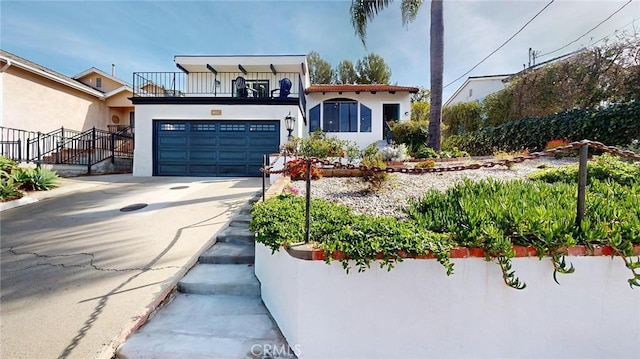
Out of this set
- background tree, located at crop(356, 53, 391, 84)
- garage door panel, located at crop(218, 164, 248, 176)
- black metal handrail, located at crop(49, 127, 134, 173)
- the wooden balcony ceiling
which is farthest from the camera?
background tree, located at crop(356, 53, 391, 84)

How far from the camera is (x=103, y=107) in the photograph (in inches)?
689

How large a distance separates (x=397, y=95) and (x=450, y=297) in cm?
1504

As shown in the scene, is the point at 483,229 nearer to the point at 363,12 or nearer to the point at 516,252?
the point at 516,252

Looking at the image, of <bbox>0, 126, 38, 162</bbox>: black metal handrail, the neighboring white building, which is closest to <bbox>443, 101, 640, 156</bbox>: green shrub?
the neighboring white building

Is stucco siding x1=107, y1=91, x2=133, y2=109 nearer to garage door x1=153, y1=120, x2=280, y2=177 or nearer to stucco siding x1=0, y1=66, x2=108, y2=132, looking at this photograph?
stucco siding x1=0, y1=66, x2=108, y2=132

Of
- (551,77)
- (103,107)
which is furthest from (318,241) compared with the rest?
(103,107)

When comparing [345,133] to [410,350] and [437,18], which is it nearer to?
[437,18]

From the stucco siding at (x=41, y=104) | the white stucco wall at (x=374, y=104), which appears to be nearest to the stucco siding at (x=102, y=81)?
the stucco siding at (x=41, y=104)

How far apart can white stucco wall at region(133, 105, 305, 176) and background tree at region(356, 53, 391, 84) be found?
613 inches

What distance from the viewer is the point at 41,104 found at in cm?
1338

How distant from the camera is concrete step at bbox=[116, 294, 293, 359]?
2.04 metres

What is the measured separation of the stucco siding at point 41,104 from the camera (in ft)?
39.7

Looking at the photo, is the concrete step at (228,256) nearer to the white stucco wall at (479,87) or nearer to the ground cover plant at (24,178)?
the ground cover plant at (24,178)

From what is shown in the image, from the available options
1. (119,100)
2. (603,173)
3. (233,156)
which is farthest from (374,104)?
(119,100)
